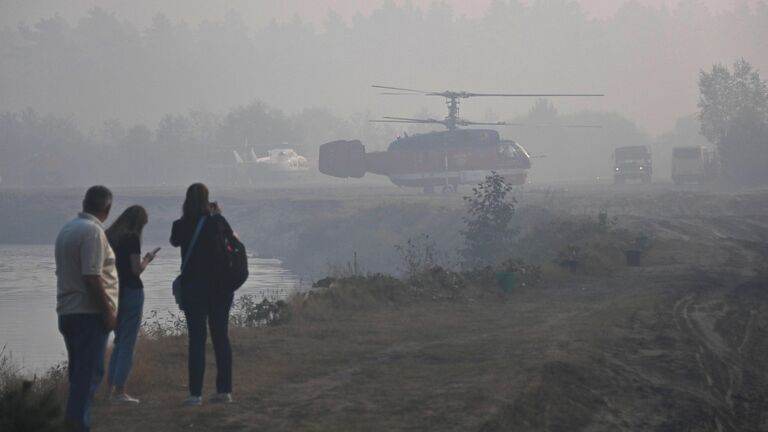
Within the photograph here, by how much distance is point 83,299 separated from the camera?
8602 mm

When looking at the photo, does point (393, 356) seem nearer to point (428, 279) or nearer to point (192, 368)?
point (192, 368)

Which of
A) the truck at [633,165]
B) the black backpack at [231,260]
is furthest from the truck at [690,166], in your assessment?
the black backpack at [231,260]

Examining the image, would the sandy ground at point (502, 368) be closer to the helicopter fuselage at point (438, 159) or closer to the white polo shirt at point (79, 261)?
the white polo shirt at point (79, 261)

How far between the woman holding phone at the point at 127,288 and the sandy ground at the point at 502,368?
13.2 inches

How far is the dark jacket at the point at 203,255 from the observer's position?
1023cm

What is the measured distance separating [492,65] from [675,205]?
14624cm

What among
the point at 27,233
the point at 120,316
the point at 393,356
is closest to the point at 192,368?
the point at 120,316

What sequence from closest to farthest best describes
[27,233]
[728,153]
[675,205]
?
[675,205]
[27,233]
[728,153]

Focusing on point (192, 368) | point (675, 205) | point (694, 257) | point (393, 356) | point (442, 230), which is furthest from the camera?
point (675, 205)

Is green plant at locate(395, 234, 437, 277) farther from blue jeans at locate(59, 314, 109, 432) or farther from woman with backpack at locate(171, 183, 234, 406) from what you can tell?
blue jeans at locate(59, 314, 109, 432)

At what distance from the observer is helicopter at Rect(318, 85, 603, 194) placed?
58719mm

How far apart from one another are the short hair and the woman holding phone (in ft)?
4.32

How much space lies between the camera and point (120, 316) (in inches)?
418

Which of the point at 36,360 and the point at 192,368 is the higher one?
the point at 192,368
